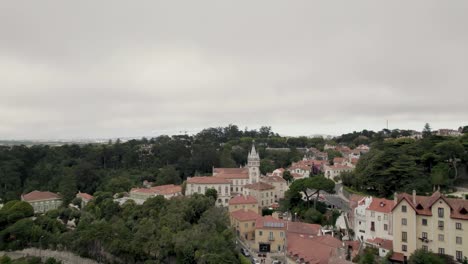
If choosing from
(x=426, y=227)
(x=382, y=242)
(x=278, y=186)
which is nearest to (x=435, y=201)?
(x=426, y=227)

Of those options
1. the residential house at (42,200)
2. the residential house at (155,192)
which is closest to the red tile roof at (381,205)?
the residential house at (155,192)

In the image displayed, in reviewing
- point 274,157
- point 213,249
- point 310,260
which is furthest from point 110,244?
point 274,157

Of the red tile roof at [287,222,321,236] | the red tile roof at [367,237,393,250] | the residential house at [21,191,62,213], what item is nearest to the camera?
the red tile roof at [367,237,393,250]

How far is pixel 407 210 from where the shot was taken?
71.4ft

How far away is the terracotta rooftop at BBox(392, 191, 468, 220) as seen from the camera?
66.4 ft

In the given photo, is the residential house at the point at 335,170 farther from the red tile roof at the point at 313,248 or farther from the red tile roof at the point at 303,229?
the red tile roof at the point at 313,248

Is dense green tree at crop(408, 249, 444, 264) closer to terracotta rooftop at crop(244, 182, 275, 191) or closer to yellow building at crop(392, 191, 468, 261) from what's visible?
yellow building at crop(392, 191, 468, 261)

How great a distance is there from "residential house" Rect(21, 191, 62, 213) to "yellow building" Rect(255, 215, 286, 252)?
1392 inches

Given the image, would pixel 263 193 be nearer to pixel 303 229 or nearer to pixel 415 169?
pixel 303 229

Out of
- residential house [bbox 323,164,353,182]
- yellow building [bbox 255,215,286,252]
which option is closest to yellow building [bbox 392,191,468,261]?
yellow building [bbox 255,215,286,252]

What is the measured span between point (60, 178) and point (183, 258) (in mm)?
40746

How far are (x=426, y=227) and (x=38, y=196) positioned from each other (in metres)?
51.2

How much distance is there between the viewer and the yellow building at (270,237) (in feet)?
97.2

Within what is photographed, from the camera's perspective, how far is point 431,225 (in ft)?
69.1
